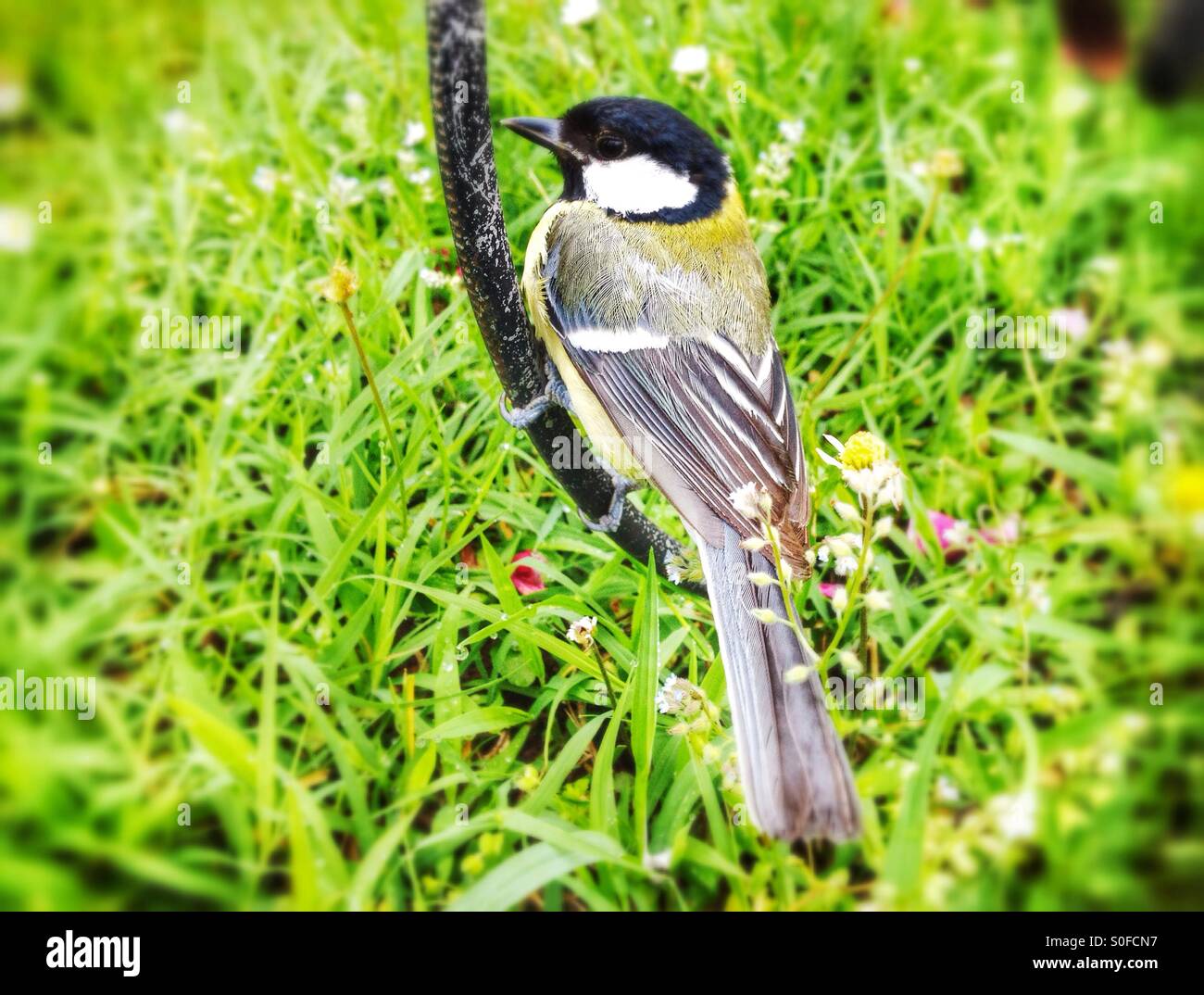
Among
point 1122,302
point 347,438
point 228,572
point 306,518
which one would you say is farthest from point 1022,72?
point 228,572

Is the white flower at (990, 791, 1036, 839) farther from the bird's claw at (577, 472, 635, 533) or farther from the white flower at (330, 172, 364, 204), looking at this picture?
the white flower at (330, 172, 364, 204)

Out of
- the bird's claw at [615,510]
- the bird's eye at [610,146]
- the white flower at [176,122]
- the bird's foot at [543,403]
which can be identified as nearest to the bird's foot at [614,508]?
the bird's claw at [615,510]

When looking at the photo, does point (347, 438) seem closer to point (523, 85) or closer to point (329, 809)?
point (329, 809)

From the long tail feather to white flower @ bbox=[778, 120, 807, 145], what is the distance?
89 cm

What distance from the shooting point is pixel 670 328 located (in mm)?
1337

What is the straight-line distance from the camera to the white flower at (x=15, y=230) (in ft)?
4.48

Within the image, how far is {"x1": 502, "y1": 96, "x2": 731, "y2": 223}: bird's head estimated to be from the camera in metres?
1.31

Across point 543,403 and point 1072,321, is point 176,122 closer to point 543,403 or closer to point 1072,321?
point 543,403

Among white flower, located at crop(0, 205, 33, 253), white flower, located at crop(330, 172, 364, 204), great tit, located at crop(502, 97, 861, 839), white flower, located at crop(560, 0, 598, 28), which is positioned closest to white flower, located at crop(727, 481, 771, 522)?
great tit, located at crop(502, 97, 861, 839)

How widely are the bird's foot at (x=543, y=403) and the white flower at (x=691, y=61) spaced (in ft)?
2.24

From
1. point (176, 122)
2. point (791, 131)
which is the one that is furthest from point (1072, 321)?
point (176, 122)

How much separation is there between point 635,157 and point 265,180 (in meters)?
0.68
